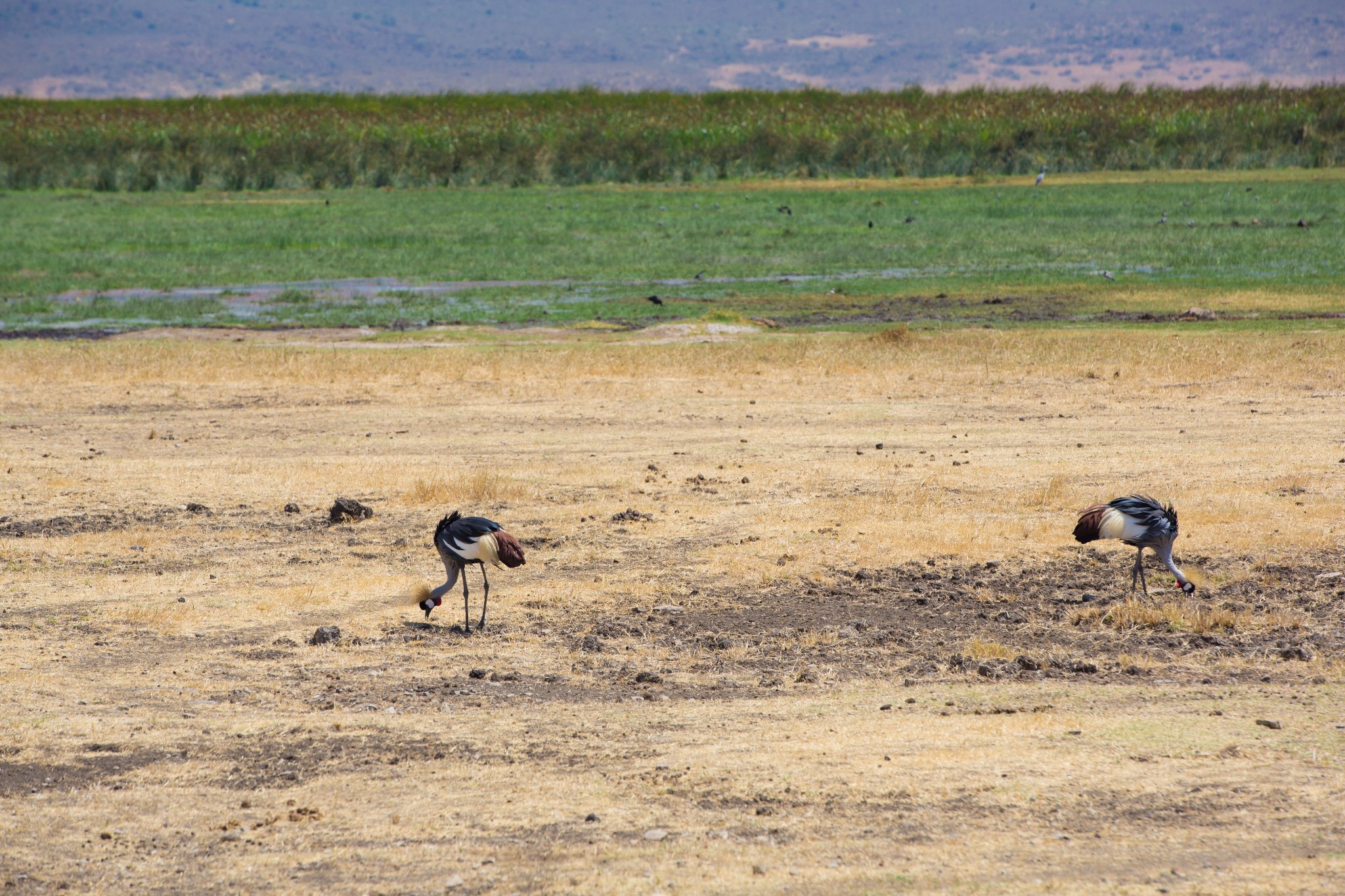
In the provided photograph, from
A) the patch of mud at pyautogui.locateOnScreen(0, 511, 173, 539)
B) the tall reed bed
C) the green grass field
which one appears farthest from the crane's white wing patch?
the tall reed bed

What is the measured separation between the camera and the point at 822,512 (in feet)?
41.4

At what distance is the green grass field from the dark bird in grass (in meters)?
15.2

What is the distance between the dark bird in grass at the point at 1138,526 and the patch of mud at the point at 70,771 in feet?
19.9

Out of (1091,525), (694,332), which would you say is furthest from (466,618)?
(694,332)

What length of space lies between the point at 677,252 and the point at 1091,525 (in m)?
24.7

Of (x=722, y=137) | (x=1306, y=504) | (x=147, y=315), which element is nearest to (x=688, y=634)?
(x=1306, y=504)

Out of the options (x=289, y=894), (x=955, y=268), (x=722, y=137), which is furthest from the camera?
(x=722, y=137)

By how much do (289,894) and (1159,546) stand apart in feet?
20.9

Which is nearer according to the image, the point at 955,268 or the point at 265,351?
the point at 265,351

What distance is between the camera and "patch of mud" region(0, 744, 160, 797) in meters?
6.84

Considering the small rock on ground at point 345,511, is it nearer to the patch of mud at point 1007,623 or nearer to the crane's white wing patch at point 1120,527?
the patch of mud at point 1007,623

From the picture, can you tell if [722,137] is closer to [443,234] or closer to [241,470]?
[443,234]

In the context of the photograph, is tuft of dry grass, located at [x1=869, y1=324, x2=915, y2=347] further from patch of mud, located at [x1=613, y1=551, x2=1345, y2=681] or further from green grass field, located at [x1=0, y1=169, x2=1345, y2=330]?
patch of mud, located at [x1=613, y1=551, x2=1345, y2=681]

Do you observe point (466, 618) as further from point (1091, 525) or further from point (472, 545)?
point (1091, 525)
